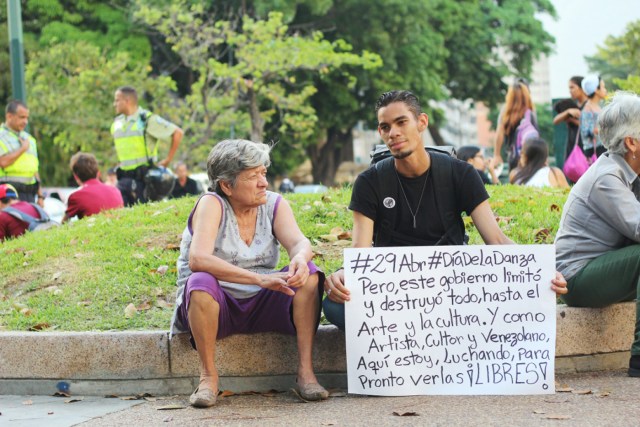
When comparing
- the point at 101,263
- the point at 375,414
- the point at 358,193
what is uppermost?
the point at 358,193

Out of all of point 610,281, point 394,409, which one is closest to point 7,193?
point 394,409

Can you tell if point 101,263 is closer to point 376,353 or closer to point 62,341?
point 62,341

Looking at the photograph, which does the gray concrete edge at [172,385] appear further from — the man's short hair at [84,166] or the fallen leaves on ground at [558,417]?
the man's short hair at [84,166]

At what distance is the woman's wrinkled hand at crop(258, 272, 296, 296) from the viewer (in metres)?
5.29

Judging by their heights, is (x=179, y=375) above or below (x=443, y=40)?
below

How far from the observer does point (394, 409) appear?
4969 millimetres

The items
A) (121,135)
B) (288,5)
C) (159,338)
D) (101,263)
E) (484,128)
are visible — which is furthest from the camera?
(484,128)

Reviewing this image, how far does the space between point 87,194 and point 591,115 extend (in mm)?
5269

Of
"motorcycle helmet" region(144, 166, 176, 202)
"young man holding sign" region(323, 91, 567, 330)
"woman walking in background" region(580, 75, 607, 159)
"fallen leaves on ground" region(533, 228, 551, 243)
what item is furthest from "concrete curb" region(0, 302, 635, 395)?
"motorcycle helmet" region(144, 166, 176, 202)

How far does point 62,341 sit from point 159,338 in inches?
Answer: 22.9

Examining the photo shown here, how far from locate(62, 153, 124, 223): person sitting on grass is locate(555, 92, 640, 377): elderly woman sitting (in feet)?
19.2

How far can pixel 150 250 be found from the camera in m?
7.90

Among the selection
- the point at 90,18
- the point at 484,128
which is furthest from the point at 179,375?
the point at 484,128

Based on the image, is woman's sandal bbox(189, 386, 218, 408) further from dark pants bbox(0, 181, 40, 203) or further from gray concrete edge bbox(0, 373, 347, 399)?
dark pants bbox(0, 181, 40, 203)
